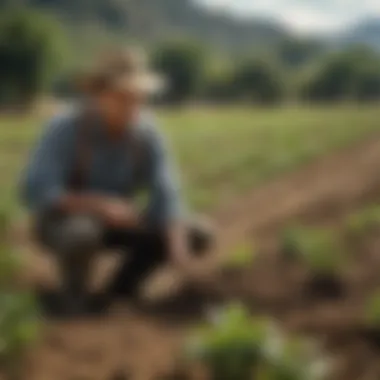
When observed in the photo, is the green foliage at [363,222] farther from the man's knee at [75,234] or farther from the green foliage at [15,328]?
the green foliage at [15,328]

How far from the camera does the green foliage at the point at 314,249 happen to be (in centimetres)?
245

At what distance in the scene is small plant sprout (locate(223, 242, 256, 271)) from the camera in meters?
2.50

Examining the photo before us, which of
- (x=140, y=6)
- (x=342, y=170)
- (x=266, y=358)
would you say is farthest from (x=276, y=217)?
(x=266, y=358)

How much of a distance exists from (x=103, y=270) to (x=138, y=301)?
12 centimetres

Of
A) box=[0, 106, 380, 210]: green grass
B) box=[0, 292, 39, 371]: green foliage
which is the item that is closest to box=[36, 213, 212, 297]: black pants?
box=[0, 106, 380, 210]: green grass

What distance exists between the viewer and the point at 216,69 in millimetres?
2387

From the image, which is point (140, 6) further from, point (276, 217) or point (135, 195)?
point (276, 217)

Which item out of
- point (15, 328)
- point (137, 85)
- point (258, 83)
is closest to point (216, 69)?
point (258, 83)

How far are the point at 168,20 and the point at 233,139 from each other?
37cm

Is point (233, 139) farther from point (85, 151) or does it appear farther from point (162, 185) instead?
point (85, 151)

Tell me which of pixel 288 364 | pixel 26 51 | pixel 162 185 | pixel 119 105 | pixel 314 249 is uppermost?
pixel 26 51

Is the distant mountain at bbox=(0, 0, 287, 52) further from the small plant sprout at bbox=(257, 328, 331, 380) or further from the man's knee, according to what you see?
the small plant sprout at bbox=(257, 328, 331, 380)

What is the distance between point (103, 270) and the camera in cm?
246

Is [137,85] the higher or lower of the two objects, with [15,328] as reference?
higher
